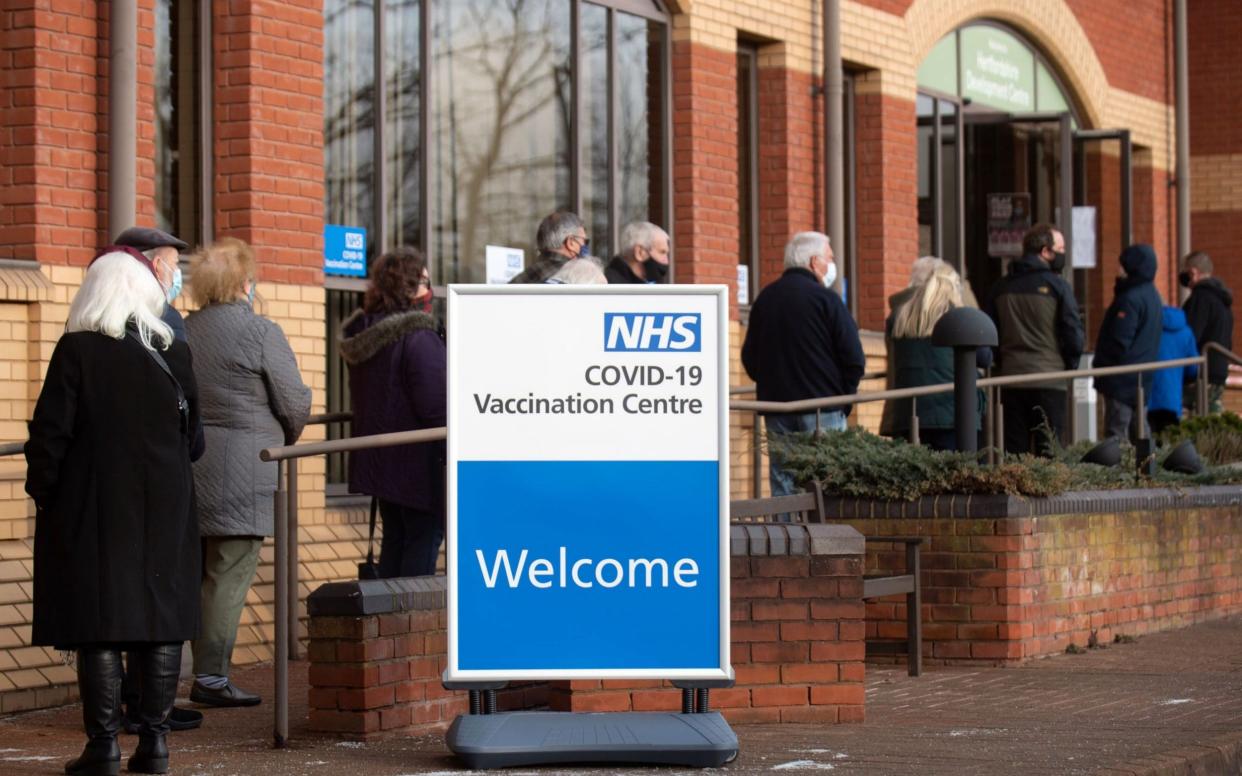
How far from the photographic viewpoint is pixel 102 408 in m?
6.69

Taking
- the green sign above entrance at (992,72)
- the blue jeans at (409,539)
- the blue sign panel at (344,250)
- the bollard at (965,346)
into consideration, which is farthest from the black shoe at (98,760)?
the green sign above entrance at (992,72)

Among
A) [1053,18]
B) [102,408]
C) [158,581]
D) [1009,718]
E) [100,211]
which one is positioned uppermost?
[1053,18]

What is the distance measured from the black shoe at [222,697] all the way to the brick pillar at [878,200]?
9046 mm

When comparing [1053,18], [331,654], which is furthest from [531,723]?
[1053,18]

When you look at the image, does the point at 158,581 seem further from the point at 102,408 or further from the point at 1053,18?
the point at 1053,18

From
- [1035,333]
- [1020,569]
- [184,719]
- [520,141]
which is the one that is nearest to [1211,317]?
[1035,333]

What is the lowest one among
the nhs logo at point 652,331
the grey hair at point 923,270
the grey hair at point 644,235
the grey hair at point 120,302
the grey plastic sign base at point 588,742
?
the grey plastic sign base at point 588,742

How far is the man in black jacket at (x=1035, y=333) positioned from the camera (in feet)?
41.9

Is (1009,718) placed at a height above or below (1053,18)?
below

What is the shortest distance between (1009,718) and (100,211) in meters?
4.63

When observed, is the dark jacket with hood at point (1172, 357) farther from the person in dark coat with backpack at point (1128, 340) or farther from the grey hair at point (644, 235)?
the grey hair at point (644, 235)

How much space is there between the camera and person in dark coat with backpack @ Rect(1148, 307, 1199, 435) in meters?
15.0

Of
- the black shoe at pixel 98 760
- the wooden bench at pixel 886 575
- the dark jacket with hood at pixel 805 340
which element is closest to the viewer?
the black shoe at pixel 98 760

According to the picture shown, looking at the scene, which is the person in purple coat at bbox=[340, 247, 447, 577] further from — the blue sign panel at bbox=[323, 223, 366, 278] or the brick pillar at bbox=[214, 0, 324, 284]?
the blue sign panel at bbox=[323, 223, 366, 278]
